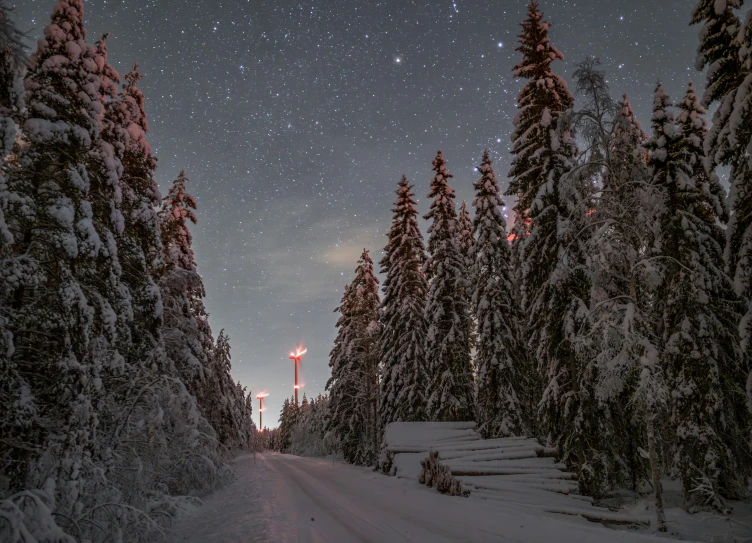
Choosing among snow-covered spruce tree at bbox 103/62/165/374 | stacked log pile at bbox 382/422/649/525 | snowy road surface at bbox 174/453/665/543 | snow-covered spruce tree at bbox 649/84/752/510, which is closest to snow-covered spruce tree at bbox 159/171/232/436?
snow-covered spruce tree at bbox 103/62/165/374

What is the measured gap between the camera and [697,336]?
14.1 m

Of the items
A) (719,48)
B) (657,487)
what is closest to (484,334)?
(657,487)

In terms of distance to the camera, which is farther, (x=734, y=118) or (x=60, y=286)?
(x=734, y=118)

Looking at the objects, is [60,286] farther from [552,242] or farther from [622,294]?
[552,242]

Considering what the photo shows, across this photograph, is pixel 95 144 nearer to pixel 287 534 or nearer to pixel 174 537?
pixel 174 537

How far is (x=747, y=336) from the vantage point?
10594 millimetres

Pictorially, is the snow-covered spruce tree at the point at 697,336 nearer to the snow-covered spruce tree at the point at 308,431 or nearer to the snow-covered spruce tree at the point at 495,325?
the snow-covered spruce tree at the point at 495,325

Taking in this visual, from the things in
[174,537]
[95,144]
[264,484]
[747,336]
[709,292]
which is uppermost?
[95,144]

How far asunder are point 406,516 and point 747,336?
32.4 ft

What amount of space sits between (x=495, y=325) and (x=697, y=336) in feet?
25.5

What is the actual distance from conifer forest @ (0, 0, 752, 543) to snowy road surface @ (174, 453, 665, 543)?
4.3 inches

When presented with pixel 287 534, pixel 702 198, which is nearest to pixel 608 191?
pixel 702 198

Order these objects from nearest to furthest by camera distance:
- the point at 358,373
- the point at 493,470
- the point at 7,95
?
the point at 7,95 → the point at 493,470 → the point at 358,373

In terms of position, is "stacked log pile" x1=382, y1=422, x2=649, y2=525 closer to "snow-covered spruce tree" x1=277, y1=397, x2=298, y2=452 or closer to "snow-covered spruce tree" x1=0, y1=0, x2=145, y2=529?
"snow-covered spruce tree" x1=0, y1=0, x2=145, y2=529
